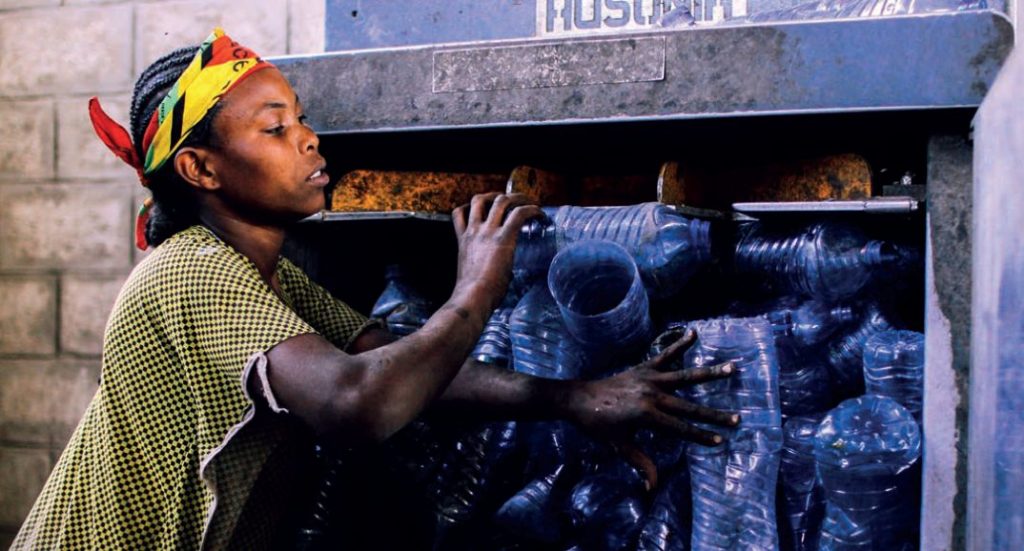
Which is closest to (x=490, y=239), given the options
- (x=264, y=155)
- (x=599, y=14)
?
(x=264, y=155)

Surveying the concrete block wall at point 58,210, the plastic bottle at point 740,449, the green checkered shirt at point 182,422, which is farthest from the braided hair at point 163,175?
the concrete block wall at point 58,210

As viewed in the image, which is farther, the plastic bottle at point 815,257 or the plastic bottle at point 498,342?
the plastic bottle at point 498,342

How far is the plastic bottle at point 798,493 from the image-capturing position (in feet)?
6.03

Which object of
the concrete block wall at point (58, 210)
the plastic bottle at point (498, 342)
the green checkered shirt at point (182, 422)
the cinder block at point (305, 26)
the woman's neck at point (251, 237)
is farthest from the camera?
the concrete block wall at point (58, 210)

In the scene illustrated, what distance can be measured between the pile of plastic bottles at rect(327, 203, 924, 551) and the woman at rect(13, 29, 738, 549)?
19 cm

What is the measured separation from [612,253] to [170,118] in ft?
2.74

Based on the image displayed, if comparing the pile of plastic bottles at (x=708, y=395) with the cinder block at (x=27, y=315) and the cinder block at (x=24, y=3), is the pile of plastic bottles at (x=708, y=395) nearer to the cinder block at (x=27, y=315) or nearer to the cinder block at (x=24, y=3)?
the cinder block at (x=27, y=315)

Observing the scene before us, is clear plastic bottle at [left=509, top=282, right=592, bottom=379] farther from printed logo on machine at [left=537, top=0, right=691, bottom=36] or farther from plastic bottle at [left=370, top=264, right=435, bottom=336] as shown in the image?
printed logo on machine at [left=537, top=0, right=691, bottom=36]

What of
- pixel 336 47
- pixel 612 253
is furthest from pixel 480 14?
pixel 612 253

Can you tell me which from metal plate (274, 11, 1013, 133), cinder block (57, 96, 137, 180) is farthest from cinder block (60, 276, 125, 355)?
metal plate (274, 11, 1013, 133)

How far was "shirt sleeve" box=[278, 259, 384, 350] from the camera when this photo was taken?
1.95 meters

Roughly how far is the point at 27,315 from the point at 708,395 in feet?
10.4

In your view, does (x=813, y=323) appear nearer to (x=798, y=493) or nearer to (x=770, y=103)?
(x=798, y=493)

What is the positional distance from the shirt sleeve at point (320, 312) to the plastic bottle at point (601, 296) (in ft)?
1.31
